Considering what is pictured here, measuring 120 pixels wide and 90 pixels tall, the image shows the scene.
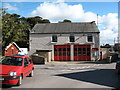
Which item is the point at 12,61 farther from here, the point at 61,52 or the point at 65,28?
the point at 65,28

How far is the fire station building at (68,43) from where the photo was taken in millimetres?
33375

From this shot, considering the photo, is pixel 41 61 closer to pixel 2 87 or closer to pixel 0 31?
pixel 0 31

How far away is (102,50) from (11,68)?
2728cm

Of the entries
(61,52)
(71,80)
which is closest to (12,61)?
(71,80)

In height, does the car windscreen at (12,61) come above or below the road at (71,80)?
above

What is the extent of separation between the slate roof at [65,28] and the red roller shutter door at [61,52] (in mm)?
2642

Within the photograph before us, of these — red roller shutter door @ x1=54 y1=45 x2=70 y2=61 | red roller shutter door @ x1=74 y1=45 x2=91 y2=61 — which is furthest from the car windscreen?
red roller shutter door @ x1=74 y1=45 x2=91 y2=61

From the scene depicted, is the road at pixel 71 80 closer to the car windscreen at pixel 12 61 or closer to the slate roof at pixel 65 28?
the car windscreen at pixel 12 61

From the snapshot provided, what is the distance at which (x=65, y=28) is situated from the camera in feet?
117

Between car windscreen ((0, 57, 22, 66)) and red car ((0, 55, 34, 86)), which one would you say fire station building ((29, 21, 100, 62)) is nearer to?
car windscreen ((0, 57, 22, 66))

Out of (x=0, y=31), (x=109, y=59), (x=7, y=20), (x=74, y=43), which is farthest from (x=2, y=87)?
(x=74, y=43)

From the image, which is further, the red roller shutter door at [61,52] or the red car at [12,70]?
the red roller shutter door at [61,52]

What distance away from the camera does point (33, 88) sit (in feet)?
29.8

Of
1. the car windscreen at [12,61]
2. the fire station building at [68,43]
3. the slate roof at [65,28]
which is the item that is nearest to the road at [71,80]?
the car windscreen at [12,61]
